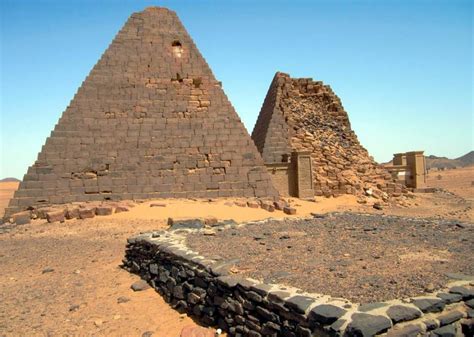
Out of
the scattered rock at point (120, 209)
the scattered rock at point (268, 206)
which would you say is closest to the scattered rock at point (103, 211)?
the scattered rock at point (120, 209)

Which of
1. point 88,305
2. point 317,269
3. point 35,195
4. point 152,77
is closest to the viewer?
point 317,269

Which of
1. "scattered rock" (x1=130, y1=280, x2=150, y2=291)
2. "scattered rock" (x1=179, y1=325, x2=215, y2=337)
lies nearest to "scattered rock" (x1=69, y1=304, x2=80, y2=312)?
"scattered rock" (x1=130, y1=280, x2=150, y2=291)

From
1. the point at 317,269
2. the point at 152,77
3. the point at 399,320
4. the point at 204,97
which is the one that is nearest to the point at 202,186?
the point at 204,97

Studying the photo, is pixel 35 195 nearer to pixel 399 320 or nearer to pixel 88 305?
pixel 88 305

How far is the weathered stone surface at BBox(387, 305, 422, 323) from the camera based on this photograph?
3.27 meters

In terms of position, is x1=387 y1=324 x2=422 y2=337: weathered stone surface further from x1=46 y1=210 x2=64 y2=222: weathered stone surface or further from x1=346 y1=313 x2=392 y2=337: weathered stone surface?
x1=46 y1=210 x2=64 y2=222: weathered stone surface

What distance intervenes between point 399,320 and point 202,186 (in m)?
10.4

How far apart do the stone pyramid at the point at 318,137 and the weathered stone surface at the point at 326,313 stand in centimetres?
Answer: 1405

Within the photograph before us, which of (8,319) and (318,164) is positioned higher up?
(318,164)

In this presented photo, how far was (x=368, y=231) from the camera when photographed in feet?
24.1

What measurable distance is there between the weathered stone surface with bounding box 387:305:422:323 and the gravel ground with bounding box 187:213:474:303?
0.32 metres

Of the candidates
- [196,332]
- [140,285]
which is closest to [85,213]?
[140,285]

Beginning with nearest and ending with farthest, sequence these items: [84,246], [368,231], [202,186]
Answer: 1. [368,231]
2. [84,246]
3. [202,186]

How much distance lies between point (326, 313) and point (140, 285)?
379cm
